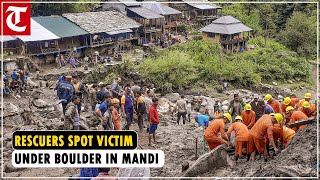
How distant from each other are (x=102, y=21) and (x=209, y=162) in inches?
1137

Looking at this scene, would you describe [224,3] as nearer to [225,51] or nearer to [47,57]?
[225,51]

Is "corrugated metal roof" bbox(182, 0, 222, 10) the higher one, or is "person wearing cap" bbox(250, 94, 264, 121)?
"corrugated metal roof" bbox(182, 0, 222, 10)

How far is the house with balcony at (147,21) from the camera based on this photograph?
4084 centimetres

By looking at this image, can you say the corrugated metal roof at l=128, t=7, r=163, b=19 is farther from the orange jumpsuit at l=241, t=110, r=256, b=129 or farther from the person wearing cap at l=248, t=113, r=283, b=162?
the person wearing cap at l=248, t=113, r=283, b=162

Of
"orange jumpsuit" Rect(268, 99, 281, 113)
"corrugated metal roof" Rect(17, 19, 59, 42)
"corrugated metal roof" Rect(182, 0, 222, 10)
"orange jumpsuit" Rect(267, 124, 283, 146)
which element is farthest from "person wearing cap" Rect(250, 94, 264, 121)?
"corrugated metal roof" Rect(182, 0, 222, 10)

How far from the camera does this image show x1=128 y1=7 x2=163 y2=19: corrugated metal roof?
40.8m

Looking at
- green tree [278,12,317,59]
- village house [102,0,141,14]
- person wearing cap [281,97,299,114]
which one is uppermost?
village house [102,0,141,14]

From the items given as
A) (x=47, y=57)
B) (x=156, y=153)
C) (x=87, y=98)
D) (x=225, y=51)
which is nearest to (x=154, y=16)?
(x=225, y=51)

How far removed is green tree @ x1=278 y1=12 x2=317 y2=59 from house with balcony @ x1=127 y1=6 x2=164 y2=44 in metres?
15.1

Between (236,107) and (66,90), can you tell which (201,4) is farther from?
(66,90)

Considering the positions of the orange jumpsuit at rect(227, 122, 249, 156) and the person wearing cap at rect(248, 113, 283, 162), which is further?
the orange jumpsuit at rect(227, 122, 249, 156)

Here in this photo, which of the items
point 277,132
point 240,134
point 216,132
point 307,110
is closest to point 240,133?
point 240,134

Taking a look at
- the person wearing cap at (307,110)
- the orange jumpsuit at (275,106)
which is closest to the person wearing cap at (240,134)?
the person wearing cap at (307,110)

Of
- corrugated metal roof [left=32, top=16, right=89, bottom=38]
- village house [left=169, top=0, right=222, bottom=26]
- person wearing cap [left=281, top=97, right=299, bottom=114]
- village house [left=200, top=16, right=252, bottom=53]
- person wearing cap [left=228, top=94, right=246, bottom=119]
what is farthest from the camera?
village house [left=169, top=0, right=222, bottom=26]
